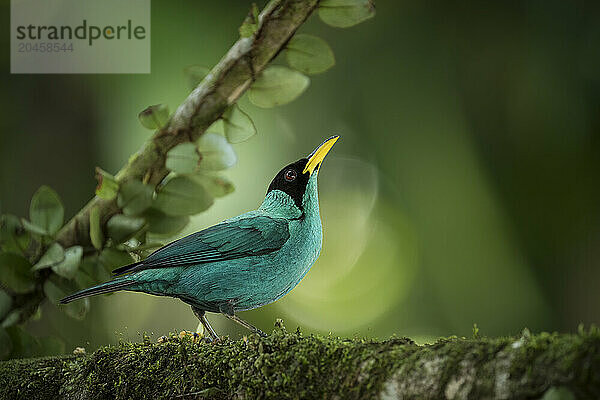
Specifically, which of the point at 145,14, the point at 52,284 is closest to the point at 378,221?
the point at 145,14

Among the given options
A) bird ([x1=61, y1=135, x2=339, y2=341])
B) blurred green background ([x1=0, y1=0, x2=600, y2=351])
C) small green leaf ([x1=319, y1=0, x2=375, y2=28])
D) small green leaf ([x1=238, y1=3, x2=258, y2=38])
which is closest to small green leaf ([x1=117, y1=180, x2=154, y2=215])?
bird ([x1=61, y1=135, x2=339, y2=341])

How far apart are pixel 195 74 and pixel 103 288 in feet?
2.26

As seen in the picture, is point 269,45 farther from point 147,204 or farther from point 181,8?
point 181,8

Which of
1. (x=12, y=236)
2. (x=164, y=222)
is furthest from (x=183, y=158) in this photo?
(x=12, y=236)

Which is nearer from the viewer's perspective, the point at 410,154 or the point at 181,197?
the point at 181,197

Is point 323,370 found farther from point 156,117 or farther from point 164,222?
point 156,117

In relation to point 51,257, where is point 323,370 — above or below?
below

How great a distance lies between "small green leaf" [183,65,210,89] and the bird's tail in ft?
2.08

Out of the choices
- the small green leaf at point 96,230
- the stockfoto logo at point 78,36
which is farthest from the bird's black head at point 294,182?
the stockfoto logo at point 78,36

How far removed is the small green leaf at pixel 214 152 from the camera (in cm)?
162

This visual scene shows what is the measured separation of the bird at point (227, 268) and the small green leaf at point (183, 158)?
229 millimetres

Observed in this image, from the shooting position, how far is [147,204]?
1647mm

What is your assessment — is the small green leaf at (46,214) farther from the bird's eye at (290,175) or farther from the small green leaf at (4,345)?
the bird's eye at (290,175)

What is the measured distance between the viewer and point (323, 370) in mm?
951
